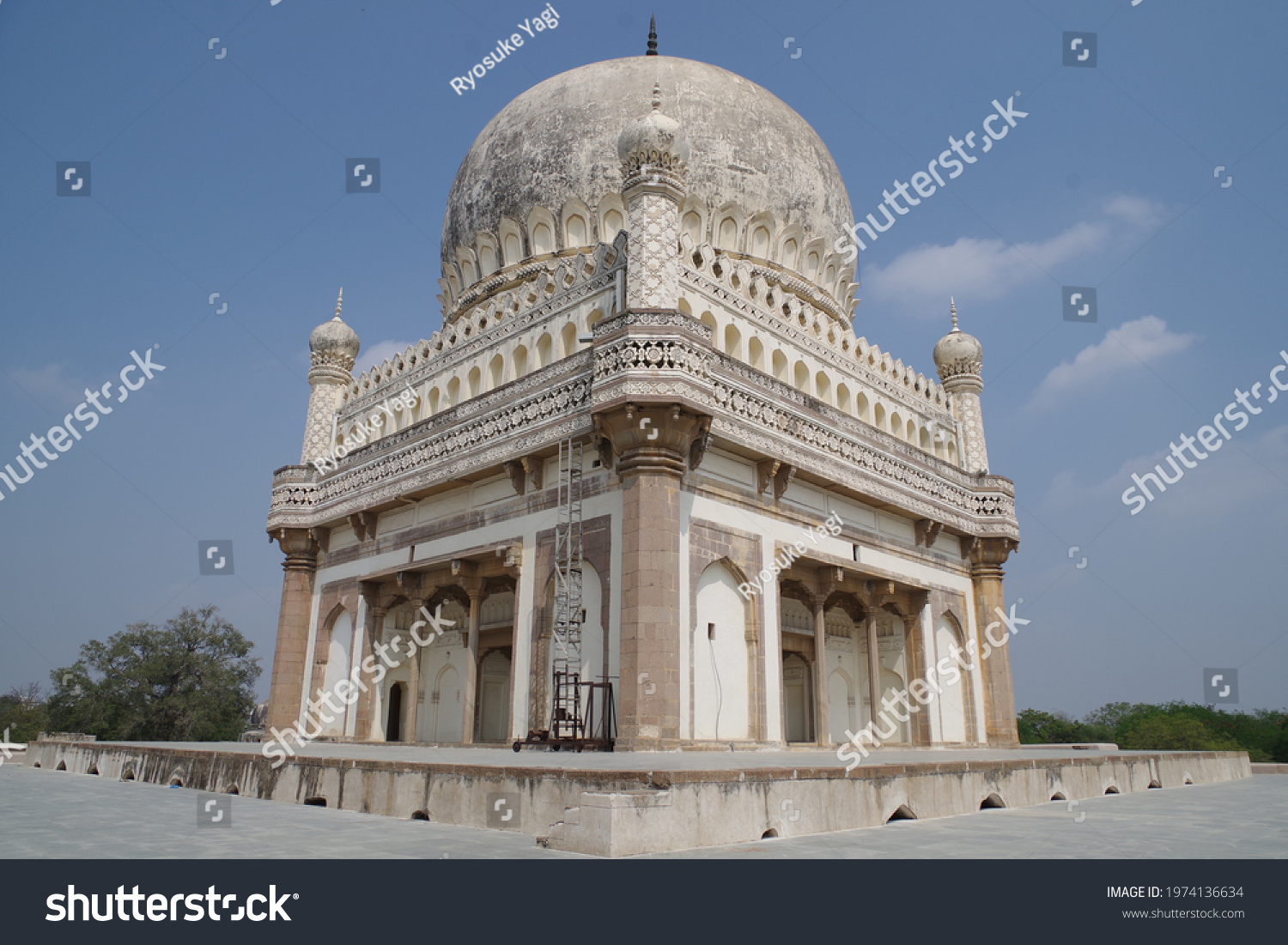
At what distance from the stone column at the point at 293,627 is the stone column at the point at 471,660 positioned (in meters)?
5.85

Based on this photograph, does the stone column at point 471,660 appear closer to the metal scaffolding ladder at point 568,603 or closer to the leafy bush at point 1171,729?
the metal scaffolding ladder at point 568,603

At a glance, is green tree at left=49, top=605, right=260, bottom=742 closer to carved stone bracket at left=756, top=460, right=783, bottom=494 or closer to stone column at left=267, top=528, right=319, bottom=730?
stone column at left=267, top=528, right=319, bottom=730

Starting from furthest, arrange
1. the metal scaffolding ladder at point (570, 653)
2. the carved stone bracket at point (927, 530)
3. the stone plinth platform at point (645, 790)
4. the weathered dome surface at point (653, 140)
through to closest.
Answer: the carved stone bracket at point (927, 530), the weathered dome surface at point (653, 140), the metal scaffolding ladder at point (570, 653), the stone plinth platform at point (645, 790)

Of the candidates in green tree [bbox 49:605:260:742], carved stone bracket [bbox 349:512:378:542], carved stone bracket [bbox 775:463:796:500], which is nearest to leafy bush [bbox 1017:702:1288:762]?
carved stone bracket [bbox 775:463:796:500]

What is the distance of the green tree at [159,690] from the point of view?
32.8 meters

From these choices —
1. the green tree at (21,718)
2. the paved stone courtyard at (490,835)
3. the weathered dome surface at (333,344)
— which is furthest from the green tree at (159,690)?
the paved stone courtyard at (490,835)

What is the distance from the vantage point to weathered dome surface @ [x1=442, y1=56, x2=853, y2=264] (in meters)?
20.0

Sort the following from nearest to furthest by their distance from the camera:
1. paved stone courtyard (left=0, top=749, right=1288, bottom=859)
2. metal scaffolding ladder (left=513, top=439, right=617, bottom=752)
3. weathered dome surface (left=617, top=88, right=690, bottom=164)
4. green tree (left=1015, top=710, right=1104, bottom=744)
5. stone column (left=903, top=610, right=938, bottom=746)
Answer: paved stone courtyard (left=0, top=749, right=1288, bottom=859) < metal scaffolding ladder (left=513, top=439, right=617, bottom=752) < weathered dome surface (left=617, top=88, right=690, bottom=164) < stone column (left=903, top=610, right=938, bottom=746) < green tree (left=1015, top=710, right=1104, bottom=744)

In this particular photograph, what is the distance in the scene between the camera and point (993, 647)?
21.1 meters

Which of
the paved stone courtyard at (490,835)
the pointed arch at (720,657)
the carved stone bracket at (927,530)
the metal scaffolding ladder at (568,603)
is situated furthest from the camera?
the carved stone bracket at (927,530)

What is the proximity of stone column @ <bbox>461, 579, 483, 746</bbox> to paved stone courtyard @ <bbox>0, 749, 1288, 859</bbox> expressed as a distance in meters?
6.57

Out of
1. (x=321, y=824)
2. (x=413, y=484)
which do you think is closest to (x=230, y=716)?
(x=413, y=484)
